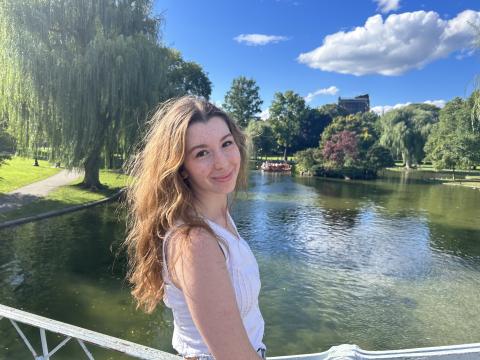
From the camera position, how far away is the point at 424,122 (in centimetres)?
5519

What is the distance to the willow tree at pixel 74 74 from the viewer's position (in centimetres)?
1514

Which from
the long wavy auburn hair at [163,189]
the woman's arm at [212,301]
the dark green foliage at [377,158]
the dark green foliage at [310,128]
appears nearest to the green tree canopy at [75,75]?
the long wavy auburn hair at [163,189]

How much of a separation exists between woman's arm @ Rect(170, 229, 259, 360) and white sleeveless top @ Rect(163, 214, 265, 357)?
0.12m

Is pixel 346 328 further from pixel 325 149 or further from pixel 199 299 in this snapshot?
pixel 325 149

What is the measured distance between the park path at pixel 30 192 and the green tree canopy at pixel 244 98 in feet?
192

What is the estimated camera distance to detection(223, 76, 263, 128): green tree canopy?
7931 cm

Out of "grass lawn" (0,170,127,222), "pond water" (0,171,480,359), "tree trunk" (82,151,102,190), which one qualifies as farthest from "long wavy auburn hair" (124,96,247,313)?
"tree trunk" (82,151,102,190)

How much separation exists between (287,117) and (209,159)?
64101mm

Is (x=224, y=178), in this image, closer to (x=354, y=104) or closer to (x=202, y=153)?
(x=202, y=153)

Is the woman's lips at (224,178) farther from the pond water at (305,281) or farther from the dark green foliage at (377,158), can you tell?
the dark green foliage at (377,158)

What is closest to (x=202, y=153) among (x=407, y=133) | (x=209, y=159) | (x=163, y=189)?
(x=209, y=159)

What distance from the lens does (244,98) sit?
7962 cm

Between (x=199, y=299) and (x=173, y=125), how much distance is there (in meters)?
0.65

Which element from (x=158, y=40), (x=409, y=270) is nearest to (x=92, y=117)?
(x=158, y=40)
